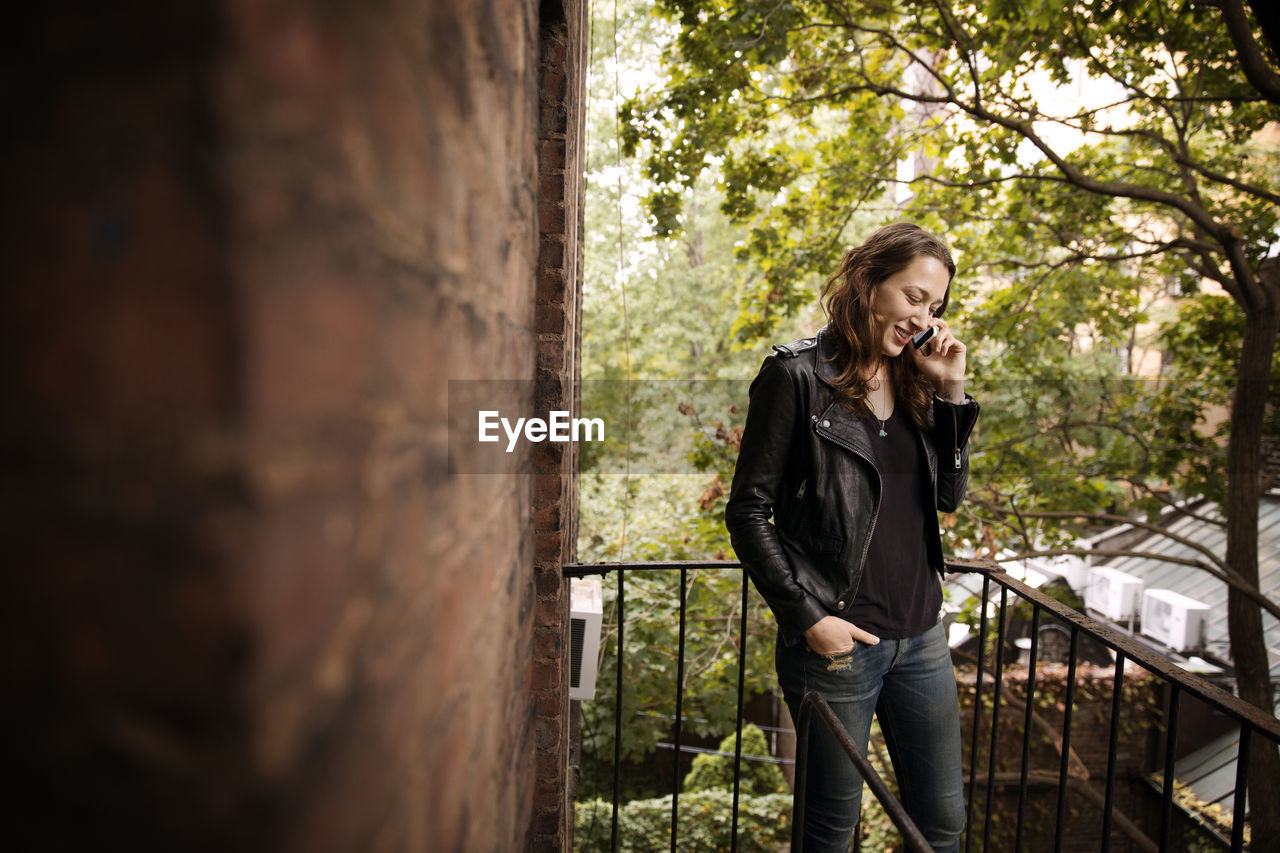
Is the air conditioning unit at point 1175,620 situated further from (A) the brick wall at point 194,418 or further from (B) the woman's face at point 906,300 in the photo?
(A) the brick wall at point 194,418

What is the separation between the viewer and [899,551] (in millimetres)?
1856

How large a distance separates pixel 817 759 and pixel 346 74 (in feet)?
5.96

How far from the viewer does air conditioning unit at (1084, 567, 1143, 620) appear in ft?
37.3

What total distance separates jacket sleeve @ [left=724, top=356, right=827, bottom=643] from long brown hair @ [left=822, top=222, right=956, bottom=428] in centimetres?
15

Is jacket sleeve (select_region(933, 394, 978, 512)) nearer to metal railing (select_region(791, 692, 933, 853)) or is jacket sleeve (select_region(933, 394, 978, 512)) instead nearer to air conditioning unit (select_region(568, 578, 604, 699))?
metal railing (select_region(791, 692, 933, 853))

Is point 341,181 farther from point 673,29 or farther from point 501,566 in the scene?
point 673,29

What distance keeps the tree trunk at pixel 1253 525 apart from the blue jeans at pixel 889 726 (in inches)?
175

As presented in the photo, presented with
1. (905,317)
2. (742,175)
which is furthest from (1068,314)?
(905,317)

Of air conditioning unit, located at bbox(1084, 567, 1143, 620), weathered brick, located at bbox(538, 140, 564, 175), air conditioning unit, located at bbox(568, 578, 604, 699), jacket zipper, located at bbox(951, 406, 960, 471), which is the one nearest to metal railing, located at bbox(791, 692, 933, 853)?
jacket zipper, located at bbox(951, 406, 960, 471)

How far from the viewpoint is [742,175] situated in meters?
5.63

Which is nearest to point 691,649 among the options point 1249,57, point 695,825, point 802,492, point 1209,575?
point 695,825

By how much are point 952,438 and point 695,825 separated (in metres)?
6.63

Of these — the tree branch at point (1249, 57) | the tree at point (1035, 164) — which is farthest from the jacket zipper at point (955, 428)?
the tree branch at point (1249, 57)

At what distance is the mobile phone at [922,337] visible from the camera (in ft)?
6.41
